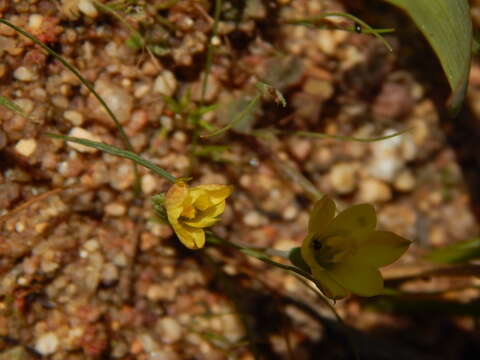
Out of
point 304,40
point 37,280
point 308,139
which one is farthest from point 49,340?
point 304,40

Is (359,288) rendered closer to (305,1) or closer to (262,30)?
(262,30)

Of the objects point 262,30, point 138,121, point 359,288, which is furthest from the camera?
point 262,30

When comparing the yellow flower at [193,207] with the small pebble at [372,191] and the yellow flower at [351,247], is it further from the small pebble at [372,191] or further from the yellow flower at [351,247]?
the small pebble at [372,191]

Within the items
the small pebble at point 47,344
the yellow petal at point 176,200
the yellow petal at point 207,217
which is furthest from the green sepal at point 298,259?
the small pebble at point 47,344

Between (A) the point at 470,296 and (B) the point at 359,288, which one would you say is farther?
Result: (A) the point at 470,296

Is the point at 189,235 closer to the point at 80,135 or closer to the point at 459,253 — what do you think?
the point at 80,135

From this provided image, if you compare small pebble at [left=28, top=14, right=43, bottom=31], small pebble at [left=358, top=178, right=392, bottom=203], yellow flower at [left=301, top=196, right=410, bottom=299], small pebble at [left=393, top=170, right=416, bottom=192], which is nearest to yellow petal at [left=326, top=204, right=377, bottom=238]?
yellow flower at [left=301, top=196, right=410, bottom=299]
